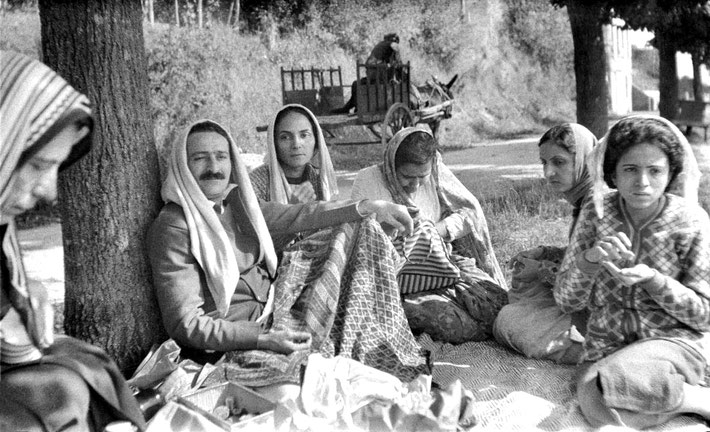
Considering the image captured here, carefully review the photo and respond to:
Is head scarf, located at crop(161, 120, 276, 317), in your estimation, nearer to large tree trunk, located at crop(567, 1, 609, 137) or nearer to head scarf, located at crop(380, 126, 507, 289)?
head scarf, located at crop(380, 126, 507, 289)

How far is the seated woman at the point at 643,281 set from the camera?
303 cm

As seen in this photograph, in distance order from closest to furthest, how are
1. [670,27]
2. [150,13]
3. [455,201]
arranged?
[455,201] → [670,27] → [150,13]

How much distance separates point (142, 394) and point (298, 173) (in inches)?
70.9

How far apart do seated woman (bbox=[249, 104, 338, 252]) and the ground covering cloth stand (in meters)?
0.57

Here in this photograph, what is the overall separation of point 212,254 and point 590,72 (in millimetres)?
7551

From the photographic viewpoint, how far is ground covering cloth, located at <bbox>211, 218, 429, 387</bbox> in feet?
11.6

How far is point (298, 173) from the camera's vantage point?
451cm

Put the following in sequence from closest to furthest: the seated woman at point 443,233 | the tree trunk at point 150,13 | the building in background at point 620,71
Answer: the seated woman at point 443,233 < the tree trunk at point 150,13 < the building in background at point 620,71

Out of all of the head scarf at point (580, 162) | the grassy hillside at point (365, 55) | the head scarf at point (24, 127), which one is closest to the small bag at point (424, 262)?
the head scarf at point (580, 162)

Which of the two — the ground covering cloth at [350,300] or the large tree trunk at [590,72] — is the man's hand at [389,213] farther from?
the large tree trunk at [590,72]

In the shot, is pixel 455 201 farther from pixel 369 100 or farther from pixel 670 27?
pixel 670 27

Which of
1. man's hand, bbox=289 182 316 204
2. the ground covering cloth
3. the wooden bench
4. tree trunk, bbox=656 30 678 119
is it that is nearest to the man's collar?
the ground covering cloth

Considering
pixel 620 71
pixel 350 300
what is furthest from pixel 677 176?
pixel 620 71

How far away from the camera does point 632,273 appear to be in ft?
9.90
